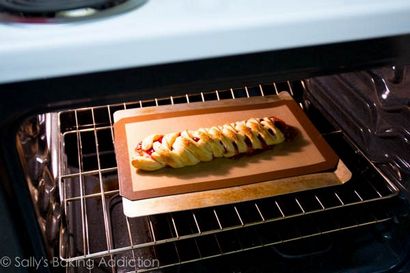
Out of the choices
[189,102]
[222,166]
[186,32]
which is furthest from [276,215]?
[186,32]

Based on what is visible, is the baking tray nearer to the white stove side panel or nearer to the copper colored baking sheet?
the copper colored baking sheet

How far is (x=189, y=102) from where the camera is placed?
1.06 m

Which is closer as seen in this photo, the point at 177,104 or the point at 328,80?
the point at 328,80

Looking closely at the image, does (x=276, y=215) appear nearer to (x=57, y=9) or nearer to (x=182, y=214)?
(x=182, y=214)

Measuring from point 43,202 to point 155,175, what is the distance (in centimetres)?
35

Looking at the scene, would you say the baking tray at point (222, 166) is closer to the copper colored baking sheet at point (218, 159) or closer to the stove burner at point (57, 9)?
the copper colored baking sheet at point (218, 159)

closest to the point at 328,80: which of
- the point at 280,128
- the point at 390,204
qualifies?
the point at 280,128

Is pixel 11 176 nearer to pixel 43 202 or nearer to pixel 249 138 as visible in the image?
pixel 43 202

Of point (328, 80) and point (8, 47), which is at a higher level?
point (8, 47)

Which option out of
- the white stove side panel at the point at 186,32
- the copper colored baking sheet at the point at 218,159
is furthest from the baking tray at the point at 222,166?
the white stove side panel at the point at 186,32

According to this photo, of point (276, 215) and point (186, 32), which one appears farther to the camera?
point (276, 215)

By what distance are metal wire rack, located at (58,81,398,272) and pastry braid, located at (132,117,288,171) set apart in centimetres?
10

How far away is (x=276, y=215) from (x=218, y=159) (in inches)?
7.1

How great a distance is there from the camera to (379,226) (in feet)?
2.52
